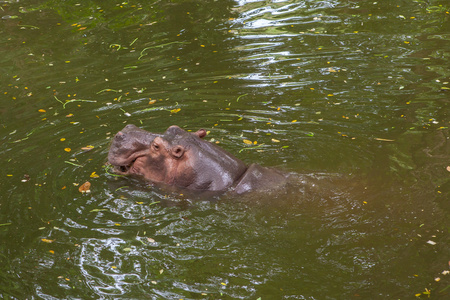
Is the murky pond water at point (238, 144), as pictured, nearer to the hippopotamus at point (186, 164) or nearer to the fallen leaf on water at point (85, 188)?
the fallen leaf on water at point (85, 188)

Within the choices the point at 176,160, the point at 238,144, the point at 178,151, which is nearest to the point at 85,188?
the point at 176,160

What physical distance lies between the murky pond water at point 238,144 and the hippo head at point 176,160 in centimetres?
23

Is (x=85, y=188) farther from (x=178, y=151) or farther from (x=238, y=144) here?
(x=238, y=144)

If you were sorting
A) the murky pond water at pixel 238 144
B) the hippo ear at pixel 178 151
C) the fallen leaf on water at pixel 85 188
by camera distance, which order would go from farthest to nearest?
the fallen leaf on water at pixel 85 188 → the hippo ear at pixel 178 151 → the murky pond water at pixel 238 144

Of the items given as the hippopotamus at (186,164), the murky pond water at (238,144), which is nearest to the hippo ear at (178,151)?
the hippopotamus at (186,164)

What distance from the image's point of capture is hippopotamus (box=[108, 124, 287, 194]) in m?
7.63

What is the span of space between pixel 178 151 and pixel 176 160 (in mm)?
193

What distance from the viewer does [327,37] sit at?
12938mm

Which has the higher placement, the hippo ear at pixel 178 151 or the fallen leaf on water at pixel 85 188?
the hippo ear at pixel 178 151

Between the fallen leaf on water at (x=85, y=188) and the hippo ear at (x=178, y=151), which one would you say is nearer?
the hippo ear at (x=178, y=151)

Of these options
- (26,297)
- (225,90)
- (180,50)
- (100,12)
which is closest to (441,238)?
(26,297)

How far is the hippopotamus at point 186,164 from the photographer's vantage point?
7.63 metres

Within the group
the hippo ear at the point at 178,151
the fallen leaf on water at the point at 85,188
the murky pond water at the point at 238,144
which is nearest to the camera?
the murky pond water at the point at 238,144

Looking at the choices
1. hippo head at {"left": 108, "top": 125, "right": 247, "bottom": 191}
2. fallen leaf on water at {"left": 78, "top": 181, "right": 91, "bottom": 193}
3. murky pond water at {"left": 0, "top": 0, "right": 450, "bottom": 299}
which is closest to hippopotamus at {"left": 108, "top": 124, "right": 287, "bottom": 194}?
hippo head at {"left": 108, "top": 125, "right": 247, "bottom": 191}
